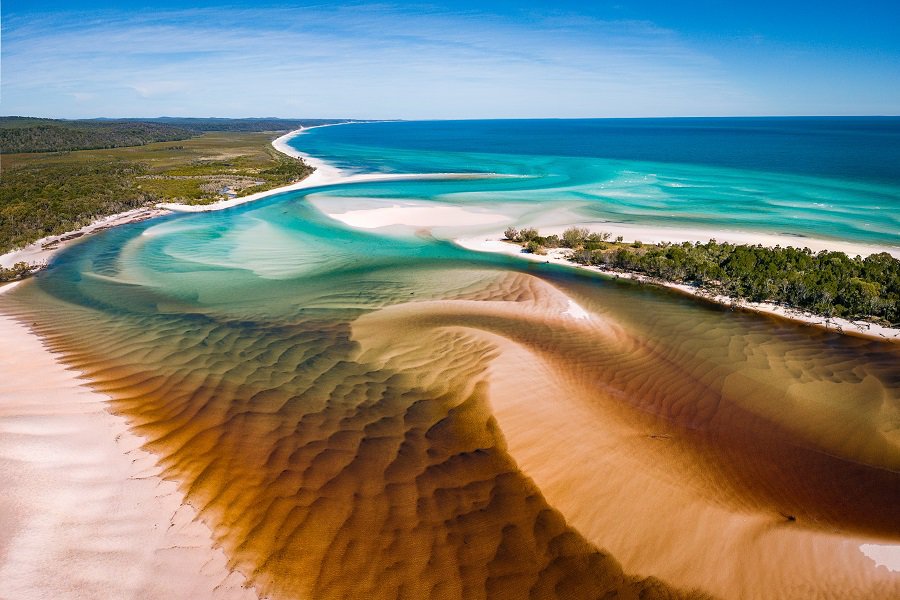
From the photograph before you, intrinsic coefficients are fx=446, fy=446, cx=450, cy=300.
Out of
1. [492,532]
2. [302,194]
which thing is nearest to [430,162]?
[302,194]

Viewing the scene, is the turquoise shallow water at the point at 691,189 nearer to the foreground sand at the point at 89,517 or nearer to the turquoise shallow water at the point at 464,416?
the turquoise shallow water at the point at 464,416

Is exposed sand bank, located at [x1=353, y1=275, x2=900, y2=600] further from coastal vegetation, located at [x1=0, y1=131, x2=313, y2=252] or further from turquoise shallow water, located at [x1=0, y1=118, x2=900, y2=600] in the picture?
coastal vegetation, located at [x1=0, y1=131, x2=313, y2=252]

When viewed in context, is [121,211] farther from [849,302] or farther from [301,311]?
[849,302]

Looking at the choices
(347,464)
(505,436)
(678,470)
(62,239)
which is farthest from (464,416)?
(62,239)

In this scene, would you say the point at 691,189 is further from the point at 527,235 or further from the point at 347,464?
the point at 347,464

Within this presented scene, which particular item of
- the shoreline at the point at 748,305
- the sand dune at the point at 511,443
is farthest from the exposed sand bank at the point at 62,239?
the shoreline at the point at 748,305

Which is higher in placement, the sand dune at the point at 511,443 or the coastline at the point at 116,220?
the coastline at the point at 116,220
